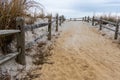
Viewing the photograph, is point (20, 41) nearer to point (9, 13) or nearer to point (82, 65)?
point (9, 13)

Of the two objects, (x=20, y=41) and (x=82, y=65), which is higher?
(x=20, y=41)

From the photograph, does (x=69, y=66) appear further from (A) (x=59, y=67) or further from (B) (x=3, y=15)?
(B) (x=3, y=15)

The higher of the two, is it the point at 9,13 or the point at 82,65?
the point at 9,13

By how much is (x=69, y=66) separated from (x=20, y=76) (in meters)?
1.44

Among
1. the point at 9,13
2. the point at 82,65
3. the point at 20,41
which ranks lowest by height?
the point at 82,65

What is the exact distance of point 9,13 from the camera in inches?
215

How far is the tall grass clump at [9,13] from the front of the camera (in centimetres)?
530

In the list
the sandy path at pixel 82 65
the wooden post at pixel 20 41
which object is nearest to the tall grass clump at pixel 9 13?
the wooden post at pixel 20 41

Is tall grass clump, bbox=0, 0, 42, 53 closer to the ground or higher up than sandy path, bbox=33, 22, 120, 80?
higher up

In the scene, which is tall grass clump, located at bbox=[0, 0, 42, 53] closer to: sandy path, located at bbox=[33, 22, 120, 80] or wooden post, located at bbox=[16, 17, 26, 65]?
wooden post, located at bbox=[16, 17, 26, 65]

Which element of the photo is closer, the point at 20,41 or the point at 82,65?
the point at 20,41

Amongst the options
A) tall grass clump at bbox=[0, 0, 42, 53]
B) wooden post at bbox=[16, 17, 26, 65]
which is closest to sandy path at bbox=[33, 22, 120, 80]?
wooden post at bbox=[16, 17, 26, 65]

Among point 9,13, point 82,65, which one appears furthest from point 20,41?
point 82,65

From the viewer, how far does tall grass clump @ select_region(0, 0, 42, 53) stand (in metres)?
5.30
